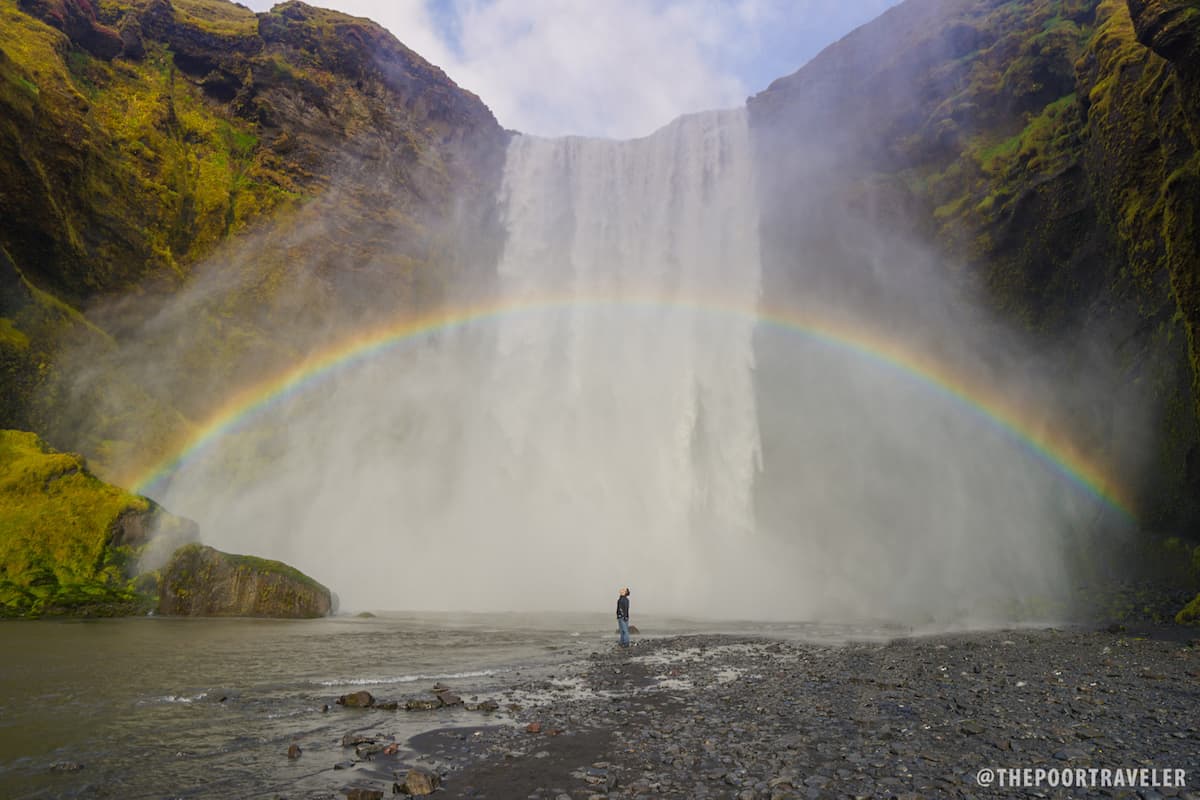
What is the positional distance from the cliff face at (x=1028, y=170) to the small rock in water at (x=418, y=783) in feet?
90.4

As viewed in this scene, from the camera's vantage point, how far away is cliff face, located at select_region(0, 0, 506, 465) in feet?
106

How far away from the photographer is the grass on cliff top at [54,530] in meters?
21.8

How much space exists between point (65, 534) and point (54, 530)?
37 centimetres

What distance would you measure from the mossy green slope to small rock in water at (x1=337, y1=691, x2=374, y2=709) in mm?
18144

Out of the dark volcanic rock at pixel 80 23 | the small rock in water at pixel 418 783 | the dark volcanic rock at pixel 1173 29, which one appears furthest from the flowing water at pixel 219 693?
the dark volcanic rock at pixel 80 23

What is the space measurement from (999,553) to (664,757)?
3446 centimetres

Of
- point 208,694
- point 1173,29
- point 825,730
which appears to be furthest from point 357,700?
point 1173,29

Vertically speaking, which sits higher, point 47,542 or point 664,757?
point 47,542

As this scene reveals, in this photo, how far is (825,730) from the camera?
852 centimetres

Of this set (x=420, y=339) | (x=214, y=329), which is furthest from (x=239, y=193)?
(x=420, y=339)

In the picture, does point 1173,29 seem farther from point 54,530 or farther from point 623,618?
point 54,530

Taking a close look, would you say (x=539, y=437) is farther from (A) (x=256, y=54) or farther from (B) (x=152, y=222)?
(A) (x=256, y=54)

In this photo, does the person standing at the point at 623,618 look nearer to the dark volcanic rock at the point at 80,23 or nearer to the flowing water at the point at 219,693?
the flowing water at the point at 219,693

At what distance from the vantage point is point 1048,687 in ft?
35.8
